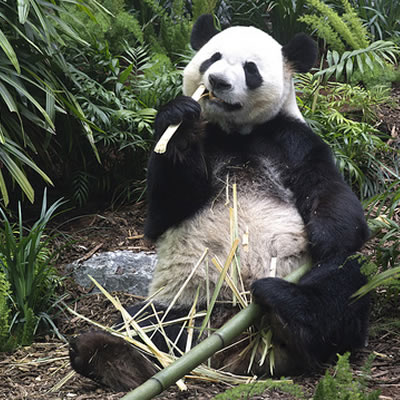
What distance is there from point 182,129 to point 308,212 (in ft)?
2.83

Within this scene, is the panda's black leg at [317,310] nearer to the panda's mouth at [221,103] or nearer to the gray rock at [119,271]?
the panda's mouth at [221,103]

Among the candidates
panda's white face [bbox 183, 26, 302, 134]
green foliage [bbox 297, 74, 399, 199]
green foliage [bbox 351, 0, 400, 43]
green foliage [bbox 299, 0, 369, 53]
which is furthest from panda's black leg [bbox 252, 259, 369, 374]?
green foliage [bbox 351, 0, 400, 43]

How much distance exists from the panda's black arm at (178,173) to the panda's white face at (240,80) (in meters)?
0.24

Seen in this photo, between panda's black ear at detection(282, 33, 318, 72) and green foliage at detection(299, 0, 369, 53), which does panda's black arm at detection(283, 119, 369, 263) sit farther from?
green foliage at detection(299, 0, 369, 53)

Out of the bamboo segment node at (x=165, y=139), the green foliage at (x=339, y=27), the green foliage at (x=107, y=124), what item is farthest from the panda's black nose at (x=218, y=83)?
the green foliage at (x=339, y=27)

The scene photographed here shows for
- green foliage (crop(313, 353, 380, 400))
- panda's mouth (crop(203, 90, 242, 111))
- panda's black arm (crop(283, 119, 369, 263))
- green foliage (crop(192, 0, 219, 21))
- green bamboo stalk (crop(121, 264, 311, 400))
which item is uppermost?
green foliage (crop(192, 0, 219, 21))

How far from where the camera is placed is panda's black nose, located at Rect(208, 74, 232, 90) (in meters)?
3.76

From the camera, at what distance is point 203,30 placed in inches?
170

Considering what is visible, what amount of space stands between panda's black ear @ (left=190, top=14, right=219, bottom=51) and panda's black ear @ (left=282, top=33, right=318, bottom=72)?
524 millimetres

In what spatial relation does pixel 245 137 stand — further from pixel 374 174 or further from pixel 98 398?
pixel 374 174

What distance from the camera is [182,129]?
12.0ft

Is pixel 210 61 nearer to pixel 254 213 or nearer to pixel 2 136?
pixel 254 213

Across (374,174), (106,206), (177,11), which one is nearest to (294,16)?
(177,11)

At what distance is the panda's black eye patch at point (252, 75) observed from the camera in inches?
154
